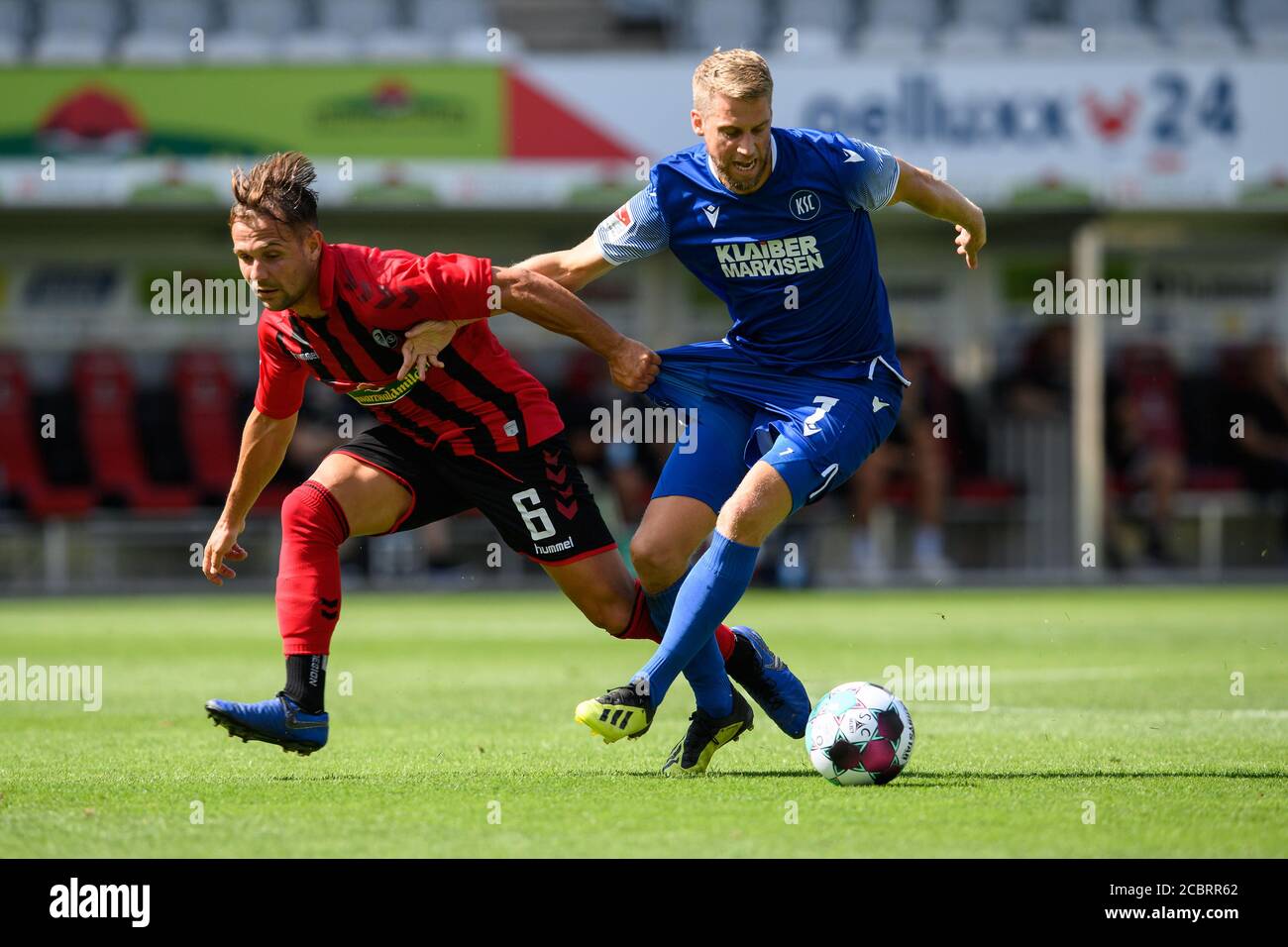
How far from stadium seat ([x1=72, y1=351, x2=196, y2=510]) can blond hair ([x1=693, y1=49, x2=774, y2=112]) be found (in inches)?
549

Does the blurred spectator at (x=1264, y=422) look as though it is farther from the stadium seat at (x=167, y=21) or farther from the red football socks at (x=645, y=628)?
the red football socks at (x=645, y=628)

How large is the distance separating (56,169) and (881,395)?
1461 centimetres

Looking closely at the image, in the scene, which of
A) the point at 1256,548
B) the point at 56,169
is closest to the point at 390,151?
the point at 56,169

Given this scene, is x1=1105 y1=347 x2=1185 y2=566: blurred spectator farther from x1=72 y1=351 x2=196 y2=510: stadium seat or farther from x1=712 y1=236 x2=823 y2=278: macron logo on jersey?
x1=712 y1=236 x2=823 y2=278: macron logo on jersey

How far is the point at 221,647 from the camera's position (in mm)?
11875

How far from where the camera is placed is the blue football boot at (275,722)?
534 centimetres

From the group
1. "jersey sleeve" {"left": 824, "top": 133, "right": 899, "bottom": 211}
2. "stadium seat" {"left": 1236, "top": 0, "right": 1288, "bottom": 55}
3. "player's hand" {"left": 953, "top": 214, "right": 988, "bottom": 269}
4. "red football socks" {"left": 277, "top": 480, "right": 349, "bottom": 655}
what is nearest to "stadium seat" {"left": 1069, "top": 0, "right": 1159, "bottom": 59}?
"stadium seat" {"left": 1236, "top": 0, "right": 1288, "bottom": 55}

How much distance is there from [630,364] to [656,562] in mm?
703

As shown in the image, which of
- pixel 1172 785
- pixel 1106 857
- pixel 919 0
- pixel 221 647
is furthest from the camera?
pixel 919 0

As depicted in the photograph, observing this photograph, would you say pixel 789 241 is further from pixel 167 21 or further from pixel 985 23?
pixel 985 23

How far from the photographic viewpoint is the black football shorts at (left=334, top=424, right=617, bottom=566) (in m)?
6.05

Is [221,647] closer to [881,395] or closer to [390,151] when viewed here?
[881,395]

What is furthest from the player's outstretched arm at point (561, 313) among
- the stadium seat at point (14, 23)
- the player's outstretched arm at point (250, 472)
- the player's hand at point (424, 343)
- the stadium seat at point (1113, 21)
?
the stadium seat at point (14, 23)

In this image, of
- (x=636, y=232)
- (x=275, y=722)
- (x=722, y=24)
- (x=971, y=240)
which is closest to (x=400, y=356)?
(x=636, y=232)
